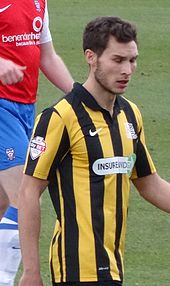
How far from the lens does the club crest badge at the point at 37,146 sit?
5428 mm

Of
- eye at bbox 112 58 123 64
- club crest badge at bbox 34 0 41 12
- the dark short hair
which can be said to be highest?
club crest badge at bbox 34 0 41 12

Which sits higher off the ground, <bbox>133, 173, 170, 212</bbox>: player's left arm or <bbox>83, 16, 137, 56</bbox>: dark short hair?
<bbox>83, 16, 137, 56</bbox>: dark short hair

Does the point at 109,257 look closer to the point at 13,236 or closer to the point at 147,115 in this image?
the point at 13,236

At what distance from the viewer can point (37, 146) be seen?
17.9 ft

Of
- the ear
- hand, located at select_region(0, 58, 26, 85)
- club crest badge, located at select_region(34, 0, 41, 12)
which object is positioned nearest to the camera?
the ear

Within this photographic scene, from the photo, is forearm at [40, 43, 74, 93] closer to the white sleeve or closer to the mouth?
the white sleeve

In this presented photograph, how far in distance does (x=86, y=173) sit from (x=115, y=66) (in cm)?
49

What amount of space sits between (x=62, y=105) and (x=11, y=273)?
6.23ft

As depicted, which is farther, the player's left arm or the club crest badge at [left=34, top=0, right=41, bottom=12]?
the club crest badge at [left=34, top=0, right=41, bottom=12]

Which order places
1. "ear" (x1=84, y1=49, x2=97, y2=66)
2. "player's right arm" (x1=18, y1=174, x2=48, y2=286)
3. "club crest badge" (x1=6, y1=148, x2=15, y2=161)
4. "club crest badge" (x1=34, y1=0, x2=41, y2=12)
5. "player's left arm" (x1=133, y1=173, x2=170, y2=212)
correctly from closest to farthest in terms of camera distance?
"player's right arm" (x1=18, y1=174, x2=48, y2=286) < "ear" (x1=84, y1=49, x2=97, y2=66) < "player's left arm" (x1=133, y1=173, x2=170, y2=212) < "club crest badge" (x1=6, y1=148, x2=15, y2=161) < "club crest badge" (x1=34, y1=0, x2=41, y2=12)

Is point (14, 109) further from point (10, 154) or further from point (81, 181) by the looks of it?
point (81, 181)

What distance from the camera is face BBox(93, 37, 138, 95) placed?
541cm

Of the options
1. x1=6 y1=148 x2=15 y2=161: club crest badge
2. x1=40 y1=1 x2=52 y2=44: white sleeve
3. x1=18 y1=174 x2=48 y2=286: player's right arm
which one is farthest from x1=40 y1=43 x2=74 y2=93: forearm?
x1=18 y1=174 x2=48 y2=286: player's right arm

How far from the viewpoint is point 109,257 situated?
550 cm
